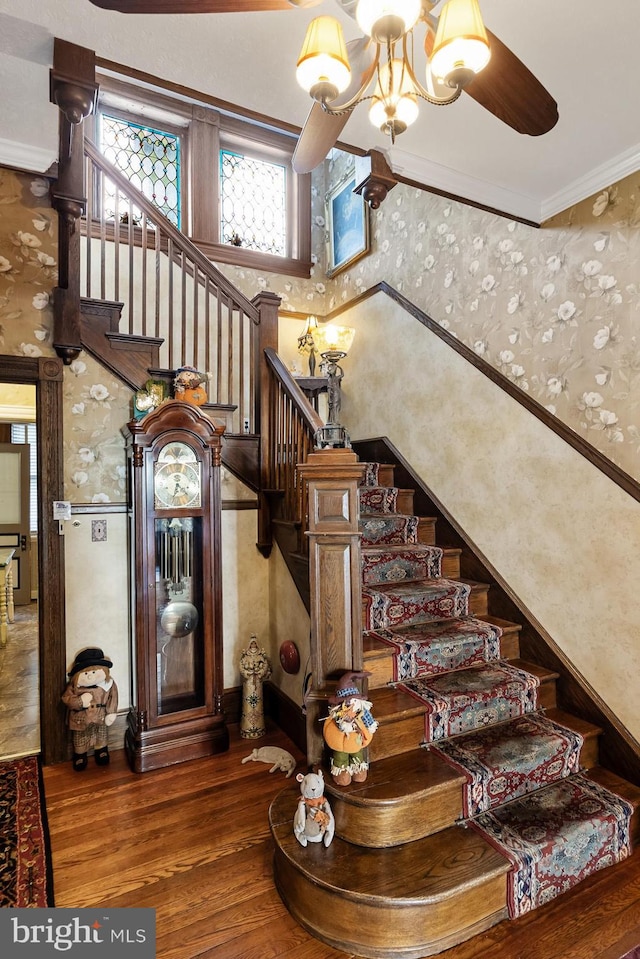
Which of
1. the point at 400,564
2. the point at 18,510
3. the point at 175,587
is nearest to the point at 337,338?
the point at 400,564

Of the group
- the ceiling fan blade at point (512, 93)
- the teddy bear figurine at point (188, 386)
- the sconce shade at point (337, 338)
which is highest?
the sconce shade at point (337, 338)

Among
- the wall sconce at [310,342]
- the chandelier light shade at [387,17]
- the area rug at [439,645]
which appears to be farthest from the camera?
the wall sconce at [310,342]

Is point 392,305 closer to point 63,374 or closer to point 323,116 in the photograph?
point 63,374

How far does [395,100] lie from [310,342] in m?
3.33

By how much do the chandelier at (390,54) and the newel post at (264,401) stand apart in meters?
2.14

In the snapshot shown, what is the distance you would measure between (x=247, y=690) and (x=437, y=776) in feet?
4.80

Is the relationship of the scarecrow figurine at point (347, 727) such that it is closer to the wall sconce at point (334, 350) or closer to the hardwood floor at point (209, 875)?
the hardwood floor at point (209, 875)

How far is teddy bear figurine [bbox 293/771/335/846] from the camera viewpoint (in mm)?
1882

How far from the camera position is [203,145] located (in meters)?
4.55

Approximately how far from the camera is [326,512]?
2127 millimetres

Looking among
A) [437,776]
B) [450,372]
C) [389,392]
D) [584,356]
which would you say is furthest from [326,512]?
[389,392]

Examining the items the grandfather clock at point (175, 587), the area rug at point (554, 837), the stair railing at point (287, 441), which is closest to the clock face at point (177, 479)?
the grandfather clock at point (175, 587)

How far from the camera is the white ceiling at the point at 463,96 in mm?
1455

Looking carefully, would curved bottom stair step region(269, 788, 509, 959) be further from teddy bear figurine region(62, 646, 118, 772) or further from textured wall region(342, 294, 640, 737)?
teddy bear figurine region(62, 646, 118, 772)
